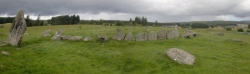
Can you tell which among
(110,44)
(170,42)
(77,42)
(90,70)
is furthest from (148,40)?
(90,70)

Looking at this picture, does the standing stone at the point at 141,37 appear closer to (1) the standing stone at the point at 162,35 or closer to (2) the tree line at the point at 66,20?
(1) the standing stone at the point at 162,35

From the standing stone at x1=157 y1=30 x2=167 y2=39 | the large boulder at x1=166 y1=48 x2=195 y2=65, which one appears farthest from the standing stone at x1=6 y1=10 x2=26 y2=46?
the standing stone at x1=157 y1=30 x2=167 y2=39

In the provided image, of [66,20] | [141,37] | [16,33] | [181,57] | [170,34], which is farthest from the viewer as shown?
[66,20]

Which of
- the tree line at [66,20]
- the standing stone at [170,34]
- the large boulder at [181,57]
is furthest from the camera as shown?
the tree line at [66,20]

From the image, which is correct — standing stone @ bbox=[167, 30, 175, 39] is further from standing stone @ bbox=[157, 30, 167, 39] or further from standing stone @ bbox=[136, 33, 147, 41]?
standing stone @ bbox=[136, 33, 147, 41]

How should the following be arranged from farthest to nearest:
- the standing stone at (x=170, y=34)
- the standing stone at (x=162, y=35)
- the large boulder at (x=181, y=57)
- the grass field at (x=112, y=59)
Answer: the standing stone at (x=170, y=34) < the standing stone at (x=162, y=35) < the large boulder at (x=181, y=57) < the grass field at (x=112, y=59)

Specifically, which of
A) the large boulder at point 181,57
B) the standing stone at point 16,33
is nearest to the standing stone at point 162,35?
the large boulder at point 181,57

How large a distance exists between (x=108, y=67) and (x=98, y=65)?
1.25 meters

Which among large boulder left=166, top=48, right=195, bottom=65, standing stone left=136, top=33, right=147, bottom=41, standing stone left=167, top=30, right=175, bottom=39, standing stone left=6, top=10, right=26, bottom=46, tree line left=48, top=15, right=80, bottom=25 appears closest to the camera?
large boulder left=166, top=48, right=195, bottom=65

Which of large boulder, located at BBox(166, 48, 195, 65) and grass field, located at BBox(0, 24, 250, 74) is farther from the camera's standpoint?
large boulder, located at BBox(166, 48, 195, 65)

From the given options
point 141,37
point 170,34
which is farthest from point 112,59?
point 170,34

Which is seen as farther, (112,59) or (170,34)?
(170,34)

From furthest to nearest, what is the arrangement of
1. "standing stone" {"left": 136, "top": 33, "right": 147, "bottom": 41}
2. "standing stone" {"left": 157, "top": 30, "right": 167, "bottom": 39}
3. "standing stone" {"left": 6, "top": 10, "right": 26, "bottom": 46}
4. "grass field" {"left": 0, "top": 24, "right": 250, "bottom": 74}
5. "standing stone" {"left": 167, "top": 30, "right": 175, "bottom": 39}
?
"standing stone" {"left": 167, "top": 30, "right": 175, "bottom": 39} → "standing stone" {"left": 157, "top": 30, "right": 167, "bottom": 39} → "standing stone" {"left": 136, "top": 33, "right": 147, "bottom": 41} → "standing stone" {"left": 6, "top": 10, "right": 26, "bottom": 46} → "grass field" {"left": 0, "top": 24, "right": 250, "bottom": 74}

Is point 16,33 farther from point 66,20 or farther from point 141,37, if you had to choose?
point 66,20
